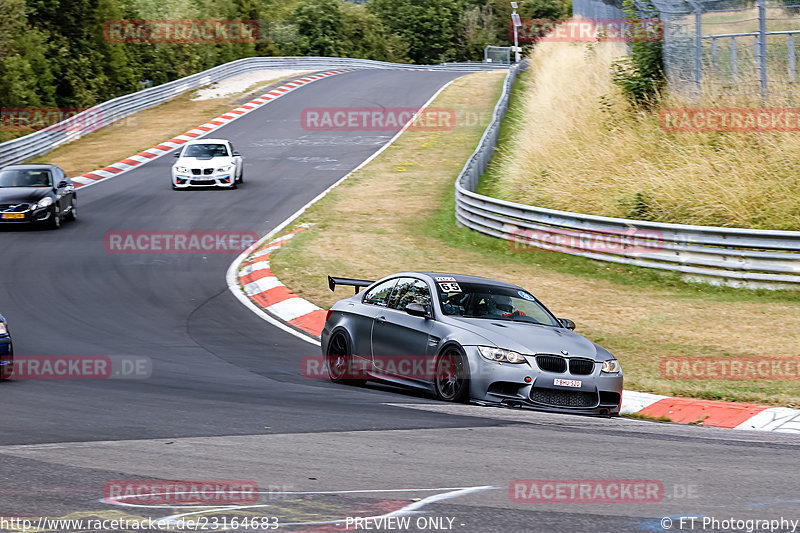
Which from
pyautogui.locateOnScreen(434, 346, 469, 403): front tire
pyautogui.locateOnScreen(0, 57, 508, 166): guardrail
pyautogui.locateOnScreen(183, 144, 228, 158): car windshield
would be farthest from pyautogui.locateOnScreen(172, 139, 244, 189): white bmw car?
pyautogui.locateOnScreen(434, 346, 469, 403): front tire

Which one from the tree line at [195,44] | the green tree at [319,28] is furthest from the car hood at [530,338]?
the green tree at [319,28]

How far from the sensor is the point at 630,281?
701 inches

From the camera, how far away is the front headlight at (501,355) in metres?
9.54

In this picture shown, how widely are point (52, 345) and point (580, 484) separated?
28.8ft

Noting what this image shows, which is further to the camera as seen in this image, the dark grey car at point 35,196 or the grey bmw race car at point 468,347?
the dark grey car at point 35,196

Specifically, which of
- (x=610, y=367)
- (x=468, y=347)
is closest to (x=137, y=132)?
(x=468, y=347)

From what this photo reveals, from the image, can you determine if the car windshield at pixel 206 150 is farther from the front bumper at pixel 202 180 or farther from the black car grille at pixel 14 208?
the black car grille at pixel 14 208

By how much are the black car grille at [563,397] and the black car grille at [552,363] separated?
20cm

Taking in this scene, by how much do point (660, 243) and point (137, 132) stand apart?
1096 inches

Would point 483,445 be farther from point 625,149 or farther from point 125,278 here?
point 625,149

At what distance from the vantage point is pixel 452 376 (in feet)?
32.4

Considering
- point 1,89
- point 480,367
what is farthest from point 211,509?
point 1,89

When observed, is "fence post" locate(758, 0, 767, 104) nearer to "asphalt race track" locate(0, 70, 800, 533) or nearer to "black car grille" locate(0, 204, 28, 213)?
"asphalt race track" locate(0, 70, 800, 533)

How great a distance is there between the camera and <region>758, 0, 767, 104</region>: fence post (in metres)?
20.5
